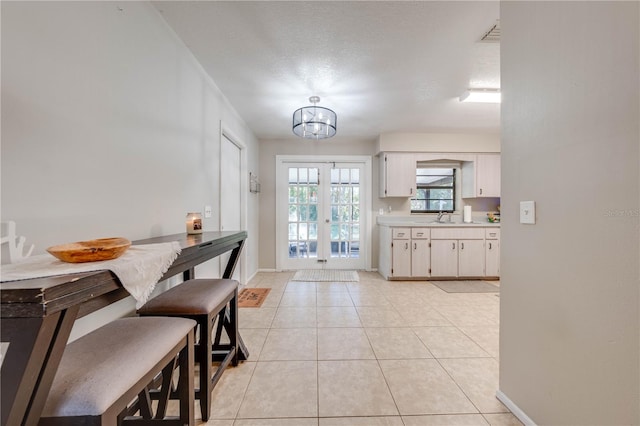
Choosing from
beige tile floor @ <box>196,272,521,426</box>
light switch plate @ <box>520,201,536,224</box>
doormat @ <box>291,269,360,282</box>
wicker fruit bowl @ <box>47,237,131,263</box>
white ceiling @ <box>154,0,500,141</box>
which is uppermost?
white ceiling @ <box>154,0,500,141</box>

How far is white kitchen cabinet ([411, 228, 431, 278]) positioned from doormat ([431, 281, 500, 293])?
0.83 ft

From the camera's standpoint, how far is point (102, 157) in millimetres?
1174

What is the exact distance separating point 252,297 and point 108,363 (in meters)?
2.46

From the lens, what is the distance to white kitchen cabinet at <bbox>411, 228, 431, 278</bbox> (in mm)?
3828

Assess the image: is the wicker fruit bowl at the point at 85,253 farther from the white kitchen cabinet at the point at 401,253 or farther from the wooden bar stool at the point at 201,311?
the white kitchen cabinet at the point at 401,253

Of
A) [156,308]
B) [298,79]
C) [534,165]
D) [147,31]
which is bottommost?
[156,308]

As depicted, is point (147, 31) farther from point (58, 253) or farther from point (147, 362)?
point (147, 362)

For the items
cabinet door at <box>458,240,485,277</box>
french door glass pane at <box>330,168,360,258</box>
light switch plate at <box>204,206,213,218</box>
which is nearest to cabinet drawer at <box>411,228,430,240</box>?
cabinet door at <box>458,240,485,277</box>

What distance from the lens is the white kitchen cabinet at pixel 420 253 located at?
3828 millimetres

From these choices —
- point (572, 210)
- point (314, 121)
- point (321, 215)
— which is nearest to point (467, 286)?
point (321, 215)

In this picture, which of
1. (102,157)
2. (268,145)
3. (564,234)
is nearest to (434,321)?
(564,234)

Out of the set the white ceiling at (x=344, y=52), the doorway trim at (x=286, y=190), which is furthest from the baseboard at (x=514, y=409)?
the doorway trim at (x=286, y=190)

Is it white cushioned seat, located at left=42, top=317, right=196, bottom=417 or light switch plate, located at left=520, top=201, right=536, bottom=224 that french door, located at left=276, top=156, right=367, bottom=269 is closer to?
light switch plate, located at left=520, top=201, right=536, bottom=224

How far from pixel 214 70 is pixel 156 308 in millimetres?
2039
